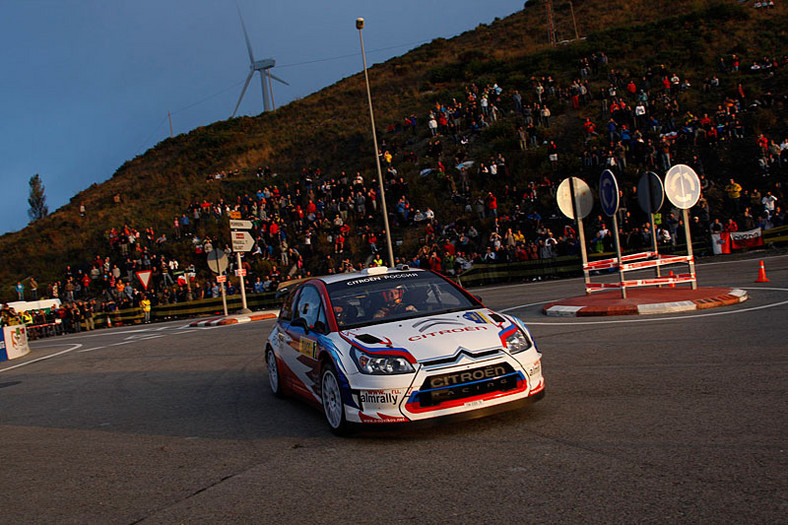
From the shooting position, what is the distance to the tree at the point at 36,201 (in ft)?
365

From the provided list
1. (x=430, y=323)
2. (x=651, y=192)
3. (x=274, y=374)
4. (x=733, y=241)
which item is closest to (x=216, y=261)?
(x=651, y=192)

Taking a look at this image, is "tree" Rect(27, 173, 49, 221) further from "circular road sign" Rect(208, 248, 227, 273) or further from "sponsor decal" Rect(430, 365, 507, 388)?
"sponsor decal" Rect(430, 365, 507, 388)

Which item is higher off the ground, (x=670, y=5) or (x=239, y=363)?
(x=670, y=5)

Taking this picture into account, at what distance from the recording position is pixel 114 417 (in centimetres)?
830

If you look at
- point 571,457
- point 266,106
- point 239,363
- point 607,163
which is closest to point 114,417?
point 239,363

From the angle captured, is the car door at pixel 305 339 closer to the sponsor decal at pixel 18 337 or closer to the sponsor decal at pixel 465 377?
the sponsor decal at pixel 465 377

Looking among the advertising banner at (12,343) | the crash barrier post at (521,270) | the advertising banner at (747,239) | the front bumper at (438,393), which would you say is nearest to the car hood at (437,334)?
the front bumper at (438,393)

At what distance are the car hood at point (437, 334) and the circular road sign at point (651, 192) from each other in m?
8.39

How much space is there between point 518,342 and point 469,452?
4.33ft

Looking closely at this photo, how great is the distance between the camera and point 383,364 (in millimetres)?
5711

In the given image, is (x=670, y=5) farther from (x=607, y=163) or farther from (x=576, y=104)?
(x=607, y=163)

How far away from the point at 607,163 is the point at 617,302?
19.1m

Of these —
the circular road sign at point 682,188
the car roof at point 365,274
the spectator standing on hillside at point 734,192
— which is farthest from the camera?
the spectator standing on hillside at point 734,192

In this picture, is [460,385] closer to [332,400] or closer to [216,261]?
[332,400]
